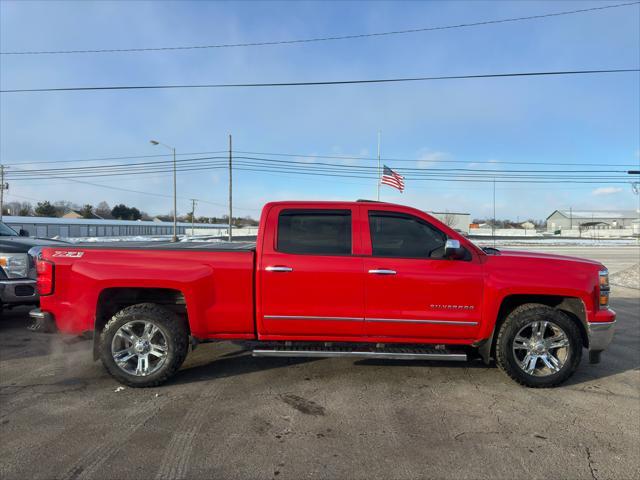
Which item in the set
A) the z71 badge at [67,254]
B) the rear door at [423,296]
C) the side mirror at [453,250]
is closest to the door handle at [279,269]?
the rear door at [423,296]

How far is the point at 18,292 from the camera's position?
19.2 ft

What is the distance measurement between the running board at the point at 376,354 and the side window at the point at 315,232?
3.32ft

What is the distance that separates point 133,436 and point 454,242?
331 cm

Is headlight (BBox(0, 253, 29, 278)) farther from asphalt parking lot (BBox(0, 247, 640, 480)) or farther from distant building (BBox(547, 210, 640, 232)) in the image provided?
distant building (BBox(547, 210, 640, 232))

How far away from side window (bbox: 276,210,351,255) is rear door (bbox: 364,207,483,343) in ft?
1.21

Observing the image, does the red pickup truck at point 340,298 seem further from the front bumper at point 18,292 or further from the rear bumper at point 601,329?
the front bumper at point 18,292

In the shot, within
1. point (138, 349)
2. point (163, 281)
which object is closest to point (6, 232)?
point (138, 349)

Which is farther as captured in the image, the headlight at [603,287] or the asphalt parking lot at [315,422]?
the headlight at [603,287]

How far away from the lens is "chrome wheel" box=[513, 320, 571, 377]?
4.07 metres

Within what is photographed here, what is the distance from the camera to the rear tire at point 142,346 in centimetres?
403

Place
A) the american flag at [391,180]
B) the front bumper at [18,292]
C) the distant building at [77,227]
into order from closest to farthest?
the front bumper at [18,292] → the american flag at [391,180] → the distant building at [77,227]

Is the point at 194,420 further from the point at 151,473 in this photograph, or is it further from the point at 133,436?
the point at 151,473

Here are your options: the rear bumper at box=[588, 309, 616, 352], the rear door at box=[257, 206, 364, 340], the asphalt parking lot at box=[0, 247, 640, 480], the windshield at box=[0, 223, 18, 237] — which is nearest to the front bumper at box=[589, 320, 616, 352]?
the rear bumper at box=[588, 309, 616, 352]

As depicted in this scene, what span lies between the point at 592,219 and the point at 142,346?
381 ft
